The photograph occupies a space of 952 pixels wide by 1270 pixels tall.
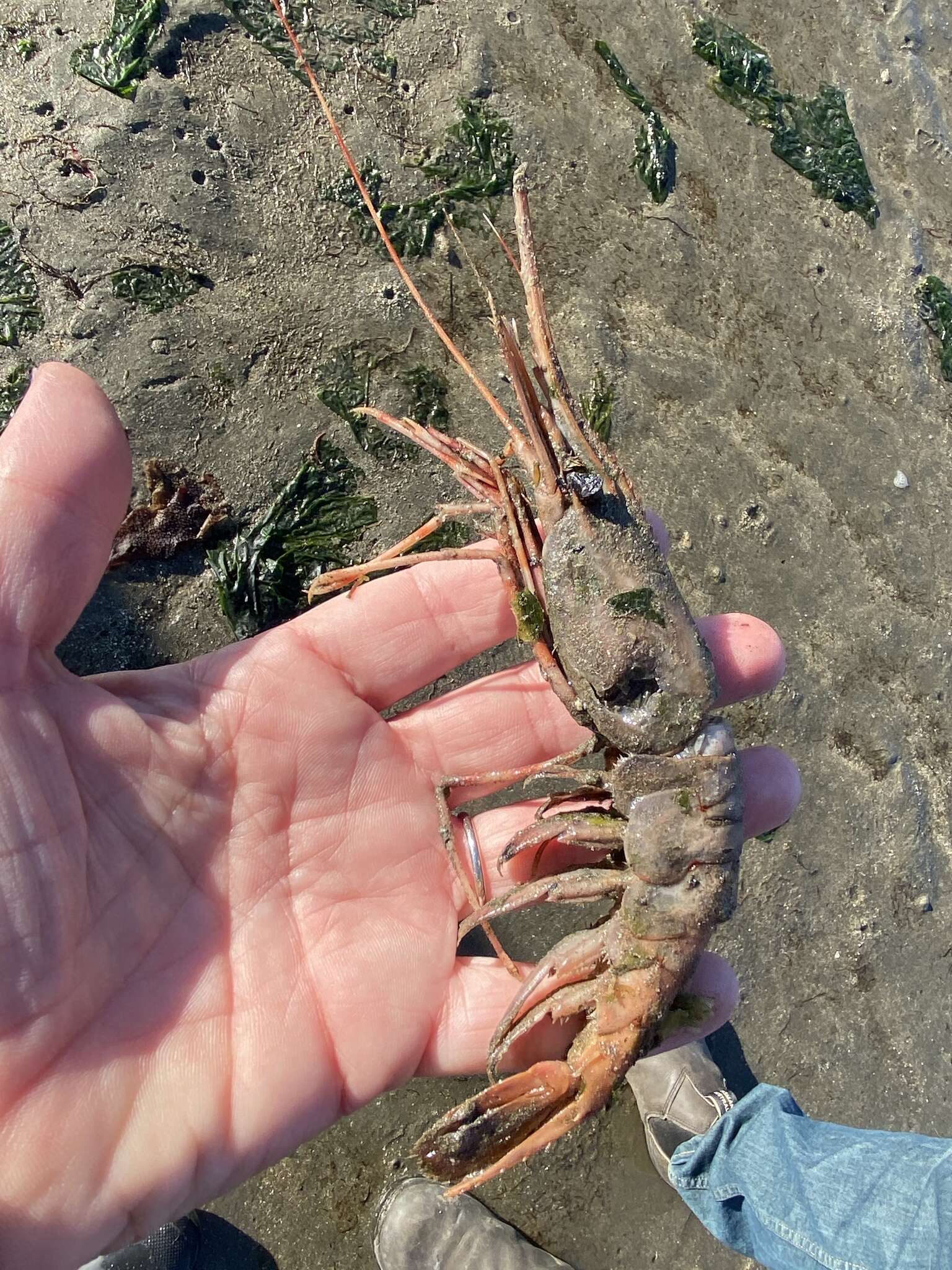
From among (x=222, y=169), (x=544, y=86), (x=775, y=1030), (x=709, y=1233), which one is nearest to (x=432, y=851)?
(x=775, y=1030)

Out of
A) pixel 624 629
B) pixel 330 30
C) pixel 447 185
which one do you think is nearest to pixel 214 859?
pixel 624 629

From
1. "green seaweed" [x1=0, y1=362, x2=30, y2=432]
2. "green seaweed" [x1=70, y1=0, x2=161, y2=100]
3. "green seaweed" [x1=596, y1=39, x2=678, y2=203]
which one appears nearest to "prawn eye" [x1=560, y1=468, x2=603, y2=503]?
"green seaweed" [x1=596, y1=39, x2=678, y2=203]

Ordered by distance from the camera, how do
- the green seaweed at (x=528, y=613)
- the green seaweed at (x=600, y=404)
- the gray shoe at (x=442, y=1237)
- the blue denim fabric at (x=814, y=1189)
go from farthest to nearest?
the green seaweed at (x=600, y=404) < the gray shoe at (x=442, y=1237) < the blue denim fabric at (x=814, y=1189) < the green seaweed at (x=528, y=613)

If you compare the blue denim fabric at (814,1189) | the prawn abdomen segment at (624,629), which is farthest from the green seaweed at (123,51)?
the blue denim fabric at (814,1189)

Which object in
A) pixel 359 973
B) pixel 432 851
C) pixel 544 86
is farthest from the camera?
pixel 544 86

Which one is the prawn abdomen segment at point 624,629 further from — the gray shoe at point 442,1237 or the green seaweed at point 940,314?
the green seaweed at point 940,314

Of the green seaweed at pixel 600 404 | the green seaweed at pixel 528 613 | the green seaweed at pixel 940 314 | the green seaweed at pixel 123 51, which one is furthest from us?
the green seaweed at pixel 940 314

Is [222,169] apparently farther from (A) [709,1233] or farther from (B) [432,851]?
(A) [709,1233]
